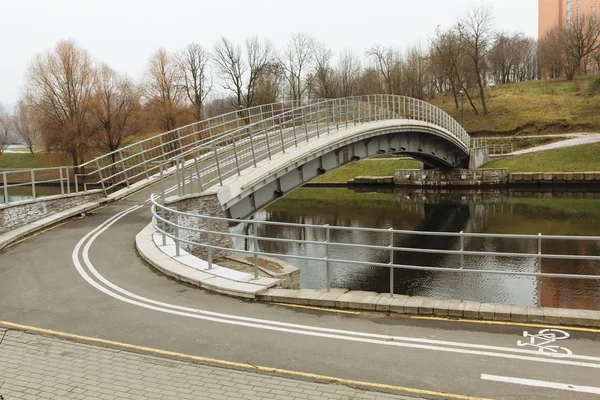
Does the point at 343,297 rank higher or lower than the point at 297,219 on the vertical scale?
higher

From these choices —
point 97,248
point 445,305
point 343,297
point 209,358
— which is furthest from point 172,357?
point 97,248

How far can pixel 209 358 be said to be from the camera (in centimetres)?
630

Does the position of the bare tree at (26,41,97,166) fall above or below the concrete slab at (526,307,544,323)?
above

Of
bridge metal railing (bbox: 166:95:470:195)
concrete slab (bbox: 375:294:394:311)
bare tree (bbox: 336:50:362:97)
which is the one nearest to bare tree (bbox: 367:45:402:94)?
bare tree (bbox: 336:50:362:97)

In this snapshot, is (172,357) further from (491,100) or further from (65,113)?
(491,100)

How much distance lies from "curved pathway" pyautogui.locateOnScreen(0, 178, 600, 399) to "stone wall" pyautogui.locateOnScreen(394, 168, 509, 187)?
1398 inches

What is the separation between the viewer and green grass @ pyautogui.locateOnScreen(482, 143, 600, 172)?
39750 millimetres

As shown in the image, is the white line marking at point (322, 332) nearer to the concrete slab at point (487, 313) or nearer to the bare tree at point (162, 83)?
the concrete slab at point (487, 313)

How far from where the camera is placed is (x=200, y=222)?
14.3 m

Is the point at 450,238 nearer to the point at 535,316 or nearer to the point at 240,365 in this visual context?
the point at 535,316

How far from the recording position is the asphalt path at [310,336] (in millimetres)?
5582

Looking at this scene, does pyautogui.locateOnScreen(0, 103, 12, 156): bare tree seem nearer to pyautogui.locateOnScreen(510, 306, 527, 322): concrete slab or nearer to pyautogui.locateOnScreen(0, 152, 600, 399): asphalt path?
pyautogui.locateOnScreen(0, 152, 600, 399): asphalt path

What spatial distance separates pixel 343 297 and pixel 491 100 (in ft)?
200

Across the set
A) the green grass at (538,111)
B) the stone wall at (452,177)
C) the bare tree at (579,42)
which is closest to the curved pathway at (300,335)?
the stone wall at (452,177)
